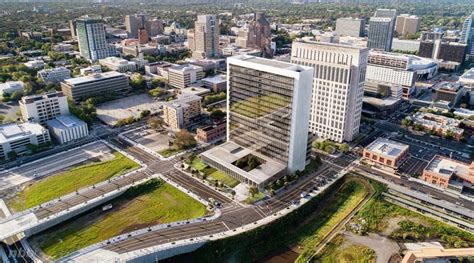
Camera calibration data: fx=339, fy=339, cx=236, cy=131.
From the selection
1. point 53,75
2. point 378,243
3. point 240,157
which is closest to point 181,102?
point 240,157

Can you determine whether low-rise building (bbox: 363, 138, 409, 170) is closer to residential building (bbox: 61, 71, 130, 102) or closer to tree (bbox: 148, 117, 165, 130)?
tree (bbox: 148, 117, 165, 130)

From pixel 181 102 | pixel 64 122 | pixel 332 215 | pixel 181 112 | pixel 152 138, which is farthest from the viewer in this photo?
pixel 181 102

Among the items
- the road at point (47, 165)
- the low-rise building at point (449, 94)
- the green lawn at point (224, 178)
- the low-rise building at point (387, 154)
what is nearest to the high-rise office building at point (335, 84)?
the low-rise building at point (387, 154)

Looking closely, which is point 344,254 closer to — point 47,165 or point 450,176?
point 450,176

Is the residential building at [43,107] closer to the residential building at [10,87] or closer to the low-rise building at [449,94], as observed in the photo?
the residential building at [10,87]

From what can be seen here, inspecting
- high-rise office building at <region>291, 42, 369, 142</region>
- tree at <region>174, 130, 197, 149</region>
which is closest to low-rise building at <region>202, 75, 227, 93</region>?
tree at <region>174, 130, 197, 149</region>

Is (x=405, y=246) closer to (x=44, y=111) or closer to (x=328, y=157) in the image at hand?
(x=328, y=157)

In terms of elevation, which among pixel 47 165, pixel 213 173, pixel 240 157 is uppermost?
pixel 240 157
